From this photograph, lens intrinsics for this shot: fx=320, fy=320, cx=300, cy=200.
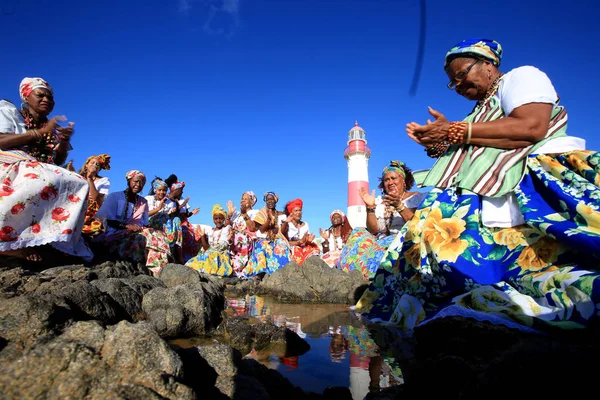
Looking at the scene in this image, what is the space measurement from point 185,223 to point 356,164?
22052mm

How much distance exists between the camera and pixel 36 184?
3.09 metres

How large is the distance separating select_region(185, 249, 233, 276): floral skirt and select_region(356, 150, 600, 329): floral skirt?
15.1 feet

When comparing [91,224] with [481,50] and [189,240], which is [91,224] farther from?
[481,50]

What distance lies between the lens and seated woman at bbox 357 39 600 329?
1578 millimetres

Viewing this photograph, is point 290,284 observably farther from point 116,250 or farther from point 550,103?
point 550,103

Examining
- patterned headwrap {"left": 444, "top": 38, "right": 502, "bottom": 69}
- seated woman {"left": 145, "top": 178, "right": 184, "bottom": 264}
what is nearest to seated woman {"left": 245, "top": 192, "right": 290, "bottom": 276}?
seated woman {"left": 145, "top": 178, "right": 184, "bottom": 264}

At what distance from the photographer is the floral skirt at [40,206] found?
2.92 m

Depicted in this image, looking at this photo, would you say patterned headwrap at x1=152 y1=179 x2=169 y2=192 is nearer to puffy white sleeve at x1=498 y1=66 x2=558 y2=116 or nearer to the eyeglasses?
the eyeglasses

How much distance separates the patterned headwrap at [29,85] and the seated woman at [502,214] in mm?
3761

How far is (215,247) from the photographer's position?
6824mm

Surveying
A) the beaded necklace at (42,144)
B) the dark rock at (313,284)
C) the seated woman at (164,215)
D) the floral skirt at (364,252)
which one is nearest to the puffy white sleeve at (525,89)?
the dark rock at (313,284)

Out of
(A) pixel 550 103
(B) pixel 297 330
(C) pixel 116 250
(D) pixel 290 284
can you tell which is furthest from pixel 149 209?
(A) pixel 550 103

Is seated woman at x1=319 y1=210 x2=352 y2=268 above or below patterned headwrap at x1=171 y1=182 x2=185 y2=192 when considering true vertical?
below

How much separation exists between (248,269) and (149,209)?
7.77 feet
